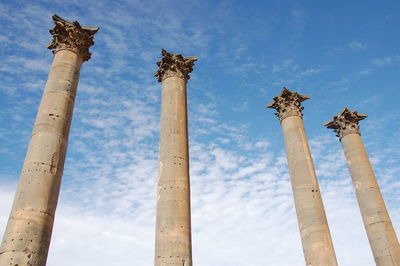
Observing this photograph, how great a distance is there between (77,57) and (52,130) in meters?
4.27

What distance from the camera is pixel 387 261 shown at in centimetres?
2088

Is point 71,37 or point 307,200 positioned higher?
point 71,37

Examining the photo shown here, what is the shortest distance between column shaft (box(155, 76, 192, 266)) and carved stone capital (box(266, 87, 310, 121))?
729 cm

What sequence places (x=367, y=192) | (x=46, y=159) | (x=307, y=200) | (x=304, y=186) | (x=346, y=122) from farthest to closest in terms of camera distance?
(x=346, y=122)
(x=367, y=192)
(x=304, y=186)
(x=307, y=200)
(x=46, y=159)

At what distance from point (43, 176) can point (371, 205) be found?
17.8 m

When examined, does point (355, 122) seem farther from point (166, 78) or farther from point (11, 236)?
point (11, 236)

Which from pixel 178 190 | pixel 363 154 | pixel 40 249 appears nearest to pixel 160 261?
pixel 178 190

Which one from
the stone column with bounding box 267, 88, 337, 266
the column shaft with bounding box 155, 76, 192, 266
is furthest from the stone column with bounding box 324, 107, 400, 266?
the column shaft with bounding box 155, 76, 192, 266

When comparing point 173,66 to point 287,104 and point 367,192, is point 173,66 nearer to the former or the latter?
point 287,104

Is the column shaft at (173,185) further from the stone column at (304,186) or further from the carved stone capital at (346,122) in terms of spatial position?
the carved stone capital at (346,122)

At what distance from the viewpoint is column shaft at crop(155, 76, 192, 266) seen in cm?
1381

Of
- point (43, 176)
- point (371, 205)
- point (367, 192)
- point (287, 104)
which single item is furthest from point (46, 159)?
point (367, 192)

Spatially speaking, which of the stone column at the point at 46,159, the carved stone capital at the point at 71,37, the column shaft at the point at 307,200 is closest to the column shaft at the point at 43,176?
the stone column at the point at 46,159

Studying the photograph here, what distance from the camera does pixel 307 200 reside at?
1930 centimetres
